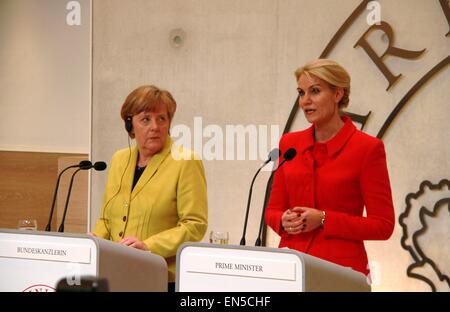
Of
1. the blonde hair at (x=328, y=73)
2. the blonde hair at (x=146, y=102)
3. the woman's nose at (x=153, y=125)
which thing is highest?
the blonde hair at (x=328, y=73)

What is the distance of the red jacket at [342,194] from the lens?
3.23m

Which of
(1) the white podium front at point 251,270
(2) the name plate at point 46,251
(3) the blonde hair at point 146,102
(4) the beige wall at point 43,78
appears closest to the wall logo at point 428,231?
(3) the blonde hair at point 146,102

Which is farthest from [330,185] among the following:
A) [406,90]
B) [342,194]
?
[406,90]

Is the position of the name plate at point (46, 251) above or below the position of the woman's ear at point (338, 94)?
below

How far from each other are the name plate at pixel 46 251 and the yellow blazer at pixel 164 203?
1.13 meters

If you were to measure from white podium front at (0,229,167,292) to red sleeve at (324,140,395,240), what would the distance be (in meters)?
1.03

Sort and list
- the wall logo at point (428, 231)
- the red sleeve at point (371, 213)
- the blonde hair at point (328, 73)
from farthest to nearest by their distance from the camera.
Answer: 1. the wall logo at point (428, 231)
2. the blonde hair at point (328, 73)
3. the red sleeve at point (371, 213)

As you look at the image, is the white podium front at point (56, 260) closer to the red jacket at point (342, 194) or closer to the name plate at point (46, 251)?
the name plate at point (46, 251)

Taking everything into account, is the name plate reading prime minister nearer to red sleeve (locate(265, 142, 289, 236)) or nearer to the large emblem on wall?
red sleeve (locate(265, 142, 289, 236))

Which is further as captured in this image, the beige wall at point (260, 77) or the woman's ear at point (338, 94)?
the beige wall at point (260, 77)

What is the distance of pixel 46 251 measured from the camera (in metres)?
2.32

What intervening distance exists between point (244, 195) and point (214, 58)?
3.27 feet

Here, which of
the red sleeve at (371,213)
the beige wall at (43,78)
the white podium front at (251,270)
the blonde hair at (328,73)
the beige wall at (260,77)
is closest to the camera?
the white podium front at (251,270)
